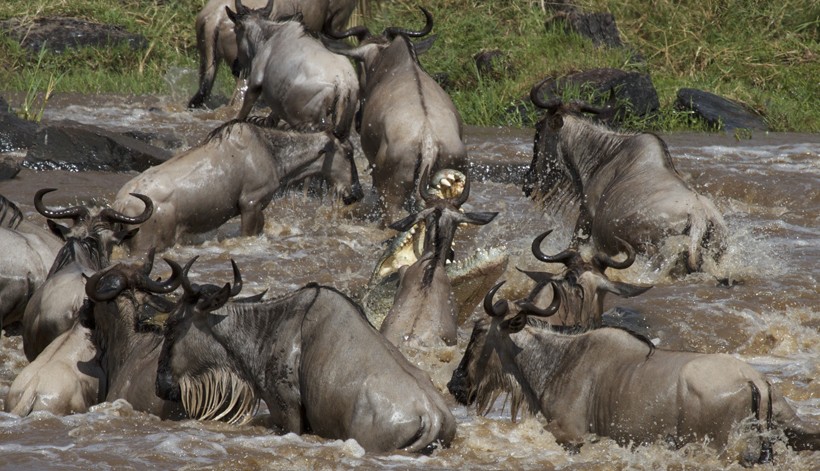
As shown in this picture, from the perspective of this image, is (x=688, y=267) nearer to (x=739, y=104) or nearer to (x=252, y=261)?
(x=252, y=261)

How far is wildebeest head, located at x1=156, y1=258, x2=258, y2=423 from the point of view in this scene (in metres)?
6.75

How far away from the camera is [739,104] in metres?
16.2

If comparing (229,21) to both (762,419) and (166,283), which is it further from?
(762,419)

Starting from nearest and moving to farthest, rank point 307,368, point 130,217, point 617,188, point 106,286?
point 307,368 → point 106,286 → point 130,217 → point 617,188

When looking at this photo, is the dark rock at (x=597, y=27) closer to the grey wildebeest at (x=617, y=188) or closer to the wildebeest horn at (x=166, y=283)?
the grey wildebeest at (x=617, y=188)

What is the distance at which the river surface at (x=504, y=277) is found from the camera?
622 cm

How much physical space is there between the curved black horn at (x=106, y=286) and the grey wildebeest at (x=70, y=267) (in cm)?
71

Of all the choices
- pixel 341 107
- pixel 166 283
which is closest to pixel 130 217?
pixel 166 283

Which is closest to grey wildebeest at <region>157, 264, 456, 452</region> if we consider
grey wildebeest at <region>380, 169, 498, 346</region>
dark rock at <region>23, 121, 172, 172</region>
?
grey wildebeest at <region>380, 169, 498, 346</region>

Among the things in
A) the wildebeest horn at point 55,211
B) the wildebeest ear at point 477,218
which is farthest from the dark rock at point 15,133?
the wildebeest ear at point 477,218

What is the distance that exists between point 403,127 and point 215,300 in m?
4.35

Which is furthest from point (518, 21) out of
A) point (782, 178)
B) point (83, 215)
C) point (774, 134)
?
point (83, 215)

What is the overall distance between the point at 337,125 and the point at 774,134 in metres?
5.53

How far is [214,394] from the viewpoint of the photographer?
677 centimetres
